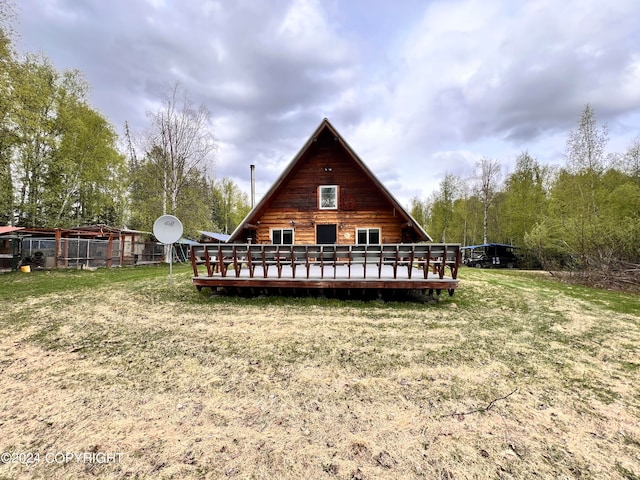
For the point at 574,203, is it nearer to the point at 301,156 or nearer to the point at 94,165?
the point at 301,156

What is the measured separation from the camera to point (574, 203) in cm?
1495

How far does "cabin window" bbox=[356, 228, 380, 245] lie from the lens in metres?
12.3

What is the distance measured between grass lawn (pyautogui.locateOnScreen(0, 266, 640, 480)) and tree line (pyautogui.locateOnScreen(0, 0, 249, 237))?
1770 cm

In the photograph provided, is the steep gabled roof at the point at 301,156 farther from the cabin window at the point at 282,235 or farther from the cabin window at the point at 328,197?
the cabin window at the point at 328,197

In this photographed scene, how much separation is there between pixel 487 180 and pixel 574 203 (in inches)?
638

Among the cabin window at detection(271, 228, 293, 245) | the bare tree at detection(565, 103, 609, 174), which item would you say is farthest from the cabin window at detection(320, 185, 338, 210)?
the bare tree at detection(565, 103, 609, 174)

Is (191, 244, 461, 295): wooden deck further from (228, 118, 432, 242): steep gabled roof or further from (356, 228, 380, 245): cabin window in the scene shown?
(356, 228, 380, 245): cabin window

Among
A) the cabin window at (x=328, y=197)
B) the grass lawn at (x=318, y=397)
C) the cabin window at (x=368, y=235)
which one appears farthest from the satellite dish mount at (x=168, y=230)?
the cabin window at (x=368, y=235)

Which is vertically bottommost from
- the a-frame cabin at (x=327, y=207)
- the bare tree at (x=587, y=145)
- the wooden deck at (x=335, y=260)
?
the wooden deck at (x=335, y=260)

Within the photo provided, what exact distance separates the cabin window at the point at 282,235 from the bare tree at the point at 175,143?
39.9 ft

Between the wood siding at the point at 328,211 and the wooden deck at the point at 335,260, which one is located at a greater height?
the wood siding at the point at 328,211

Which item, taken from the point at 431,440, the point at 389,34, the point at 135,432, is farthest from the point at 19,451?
the point at 389,34

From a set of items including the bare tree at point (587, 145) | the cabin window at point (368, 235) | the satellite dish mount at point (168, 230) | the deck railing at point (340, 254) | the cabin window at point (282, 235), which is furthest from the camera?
the bare tree at point (587, 145)

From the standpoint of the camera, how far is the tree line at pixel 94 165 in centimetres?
1848
